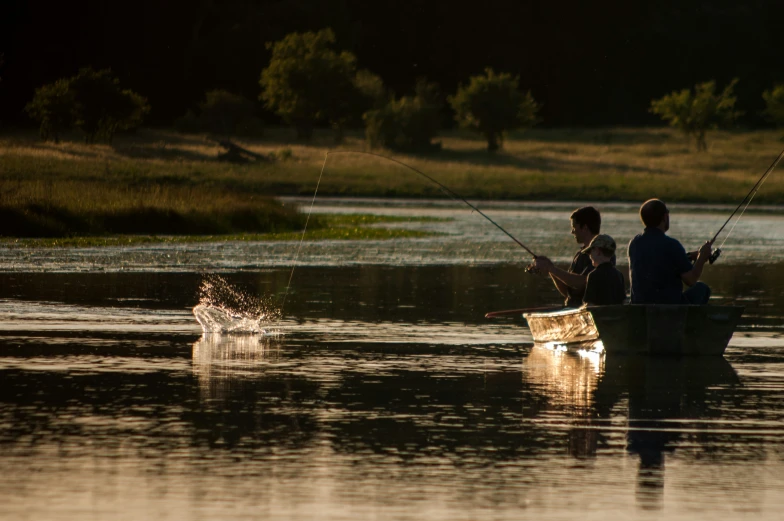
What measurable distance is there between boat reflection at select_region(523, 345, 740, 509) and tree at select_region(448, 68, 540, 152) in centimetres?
8378

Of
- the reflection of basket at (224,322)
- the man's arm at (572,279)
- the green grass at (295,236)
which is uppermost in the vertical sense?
the green grass at (295,236)

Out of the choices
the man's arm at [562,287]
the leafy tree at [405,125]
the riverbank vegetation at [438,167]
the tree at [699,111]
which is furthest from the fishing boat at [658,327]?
the tree at [699,111]

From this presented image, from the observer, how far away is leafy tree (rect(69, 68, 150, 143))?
8375 centimetres

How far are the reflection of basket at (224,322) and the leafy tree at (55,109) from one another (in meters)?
68.6

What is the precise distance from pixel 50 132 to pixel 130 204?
171 feet

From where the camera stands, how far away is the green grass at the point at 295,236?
30.4 metres

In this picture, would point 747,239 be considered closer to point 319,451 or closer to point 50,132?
point 319,451

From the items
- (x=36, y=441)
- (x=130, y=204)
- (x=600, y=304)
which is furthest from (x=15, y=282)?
(x=130, y=204)

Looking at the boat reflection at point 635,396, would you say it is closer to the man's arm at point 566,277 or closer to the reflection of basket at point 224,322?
the man's arm at point 566,277

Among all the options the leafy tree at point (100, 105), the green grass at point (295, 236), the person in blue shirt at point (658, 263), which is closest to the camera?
the person in blue shirt at point (658, 263)

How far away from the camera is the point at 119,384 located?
450 inches

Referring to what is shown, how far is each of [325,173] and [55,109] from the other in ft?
59.1

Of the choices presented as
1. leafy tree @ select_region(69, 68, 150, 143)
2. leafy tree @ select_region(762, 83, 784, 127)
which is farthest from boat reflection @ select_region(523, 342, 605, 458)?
leafy tree @ select_region(762, 83, 784, 127)

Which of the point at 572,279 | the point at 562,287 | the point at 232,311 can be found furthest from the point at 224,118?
the point at 572,279
